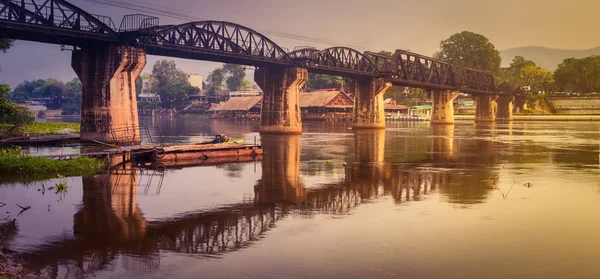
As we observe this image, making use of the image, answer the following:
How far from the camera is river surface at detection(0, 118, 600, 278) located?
18.6 m

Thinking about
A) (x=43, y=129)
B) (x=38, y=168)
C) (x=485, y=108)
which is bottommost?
(x=38, y=168)

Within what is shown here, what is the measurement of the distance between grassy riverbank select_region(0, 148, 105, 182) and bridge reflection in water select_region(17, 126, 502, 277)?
229 cm

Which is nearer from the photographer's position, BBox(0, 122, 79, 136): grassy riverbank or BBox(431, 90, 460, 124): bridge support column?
BBox(0, 122, 79, 136): grassy riverbank

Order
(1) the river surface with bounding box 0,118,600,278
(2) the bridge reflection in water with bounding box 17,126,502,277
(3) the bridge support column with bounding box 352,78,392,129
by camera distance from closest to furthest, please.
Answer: (1) the river surface with bounding box 0,118,600,278, (2) the bridge reflection in water with bounding box 17,126,502,277, (3) the bridge support column with bounding box 352,78,392,129

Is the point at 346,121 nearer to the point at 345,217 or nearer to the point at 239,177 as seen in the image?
the point at 239,177

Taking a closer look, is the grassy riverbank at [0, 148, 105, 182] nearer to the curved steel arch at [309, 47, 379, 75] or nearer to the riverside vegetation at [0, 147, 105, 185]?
the riverside vegetation at [0, 147, 105, 185]

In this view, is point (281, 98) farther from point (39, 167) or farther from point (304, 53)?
point (39, 167)

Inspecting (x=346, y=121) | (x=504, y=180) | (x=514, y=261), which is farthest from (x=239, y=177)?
(x=346, y=121)

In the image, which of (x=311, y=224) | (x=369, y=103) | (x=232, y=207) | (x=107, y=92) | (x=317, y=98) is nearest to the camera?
(x=311, y=224)

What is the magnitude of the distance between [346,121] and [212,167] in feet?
425

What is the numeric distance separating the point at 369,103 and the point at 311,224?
10145 centimetres

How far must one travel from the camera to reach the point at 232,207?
93.8 ft

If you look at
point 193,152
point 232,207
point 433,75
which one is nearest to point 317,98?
point 433,75

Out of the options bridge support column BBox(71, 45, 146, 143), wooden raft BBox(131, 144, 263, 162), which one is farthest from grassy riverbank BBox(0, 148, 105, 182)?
bridge support column BBox(71, 45, 146, 143)
